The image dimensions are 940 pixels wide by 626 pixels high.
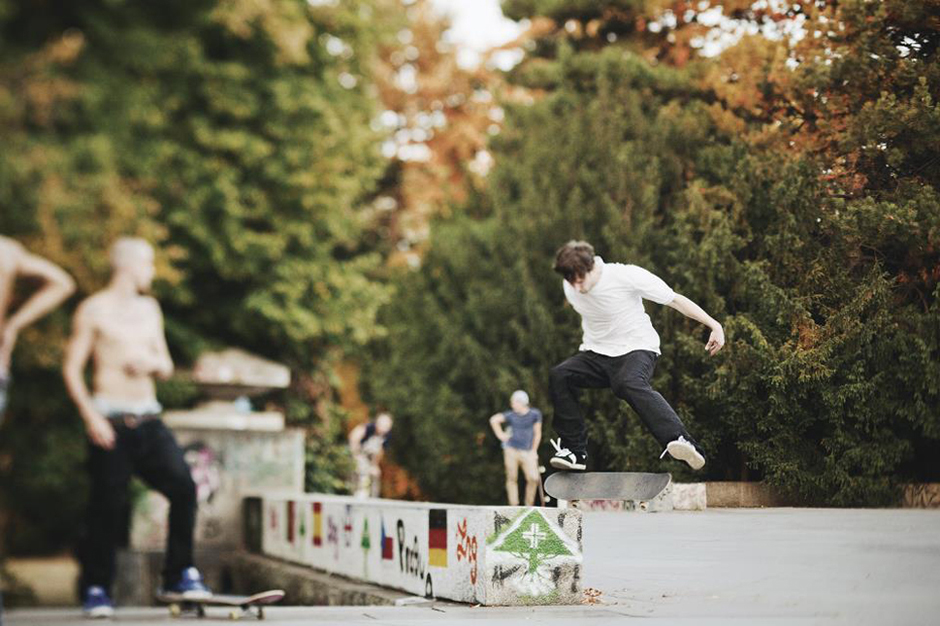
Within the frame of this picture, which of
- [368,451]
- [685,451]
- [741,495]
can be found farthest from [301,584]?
[368,451]

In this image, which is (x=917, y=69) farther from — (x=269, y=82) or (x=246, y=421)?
(x=246, y=421)

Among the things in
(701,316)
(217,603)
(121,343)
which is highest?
(701,316)

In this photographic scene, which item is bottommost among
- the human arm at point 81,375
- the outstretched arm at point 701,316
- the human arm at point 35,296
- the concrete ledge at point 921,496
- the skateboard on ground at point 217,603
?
the skateboard on ground at point 217,603

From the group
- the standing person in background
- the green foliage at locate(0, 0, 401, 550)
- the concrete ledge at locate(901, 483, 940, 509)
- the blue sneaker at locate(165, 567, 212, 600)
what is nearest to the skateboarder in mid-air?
the concrete ledge at locate(901, 483, 940, 509)

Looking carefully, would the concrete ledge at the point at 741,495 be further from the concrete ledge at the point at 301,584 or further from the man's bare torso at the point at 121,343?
the man's bare torso at the point at 121,343

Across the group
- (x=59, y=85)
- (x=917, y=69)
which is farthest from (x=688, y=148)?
(x=59, y=85)

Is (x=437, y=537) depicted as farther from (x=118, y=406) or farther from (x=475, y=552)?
(x=118, y=406)

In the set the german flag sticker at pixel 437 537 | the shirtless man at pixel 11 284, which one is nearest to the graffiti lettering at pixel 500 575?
the german flag sticker at pixel 437 537

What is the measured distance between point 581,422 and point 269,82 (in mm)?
2641

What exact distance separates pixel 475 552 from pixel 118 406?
8.14 feet

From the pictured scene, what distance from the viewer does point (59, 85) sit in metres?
5.71

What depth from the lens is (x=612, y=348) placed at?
762cm

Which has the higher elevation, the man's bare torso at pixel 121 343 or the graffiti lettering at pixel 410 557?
the man's bare torso at pixel 121 343

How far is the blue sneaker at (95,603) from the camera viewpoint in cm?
530
